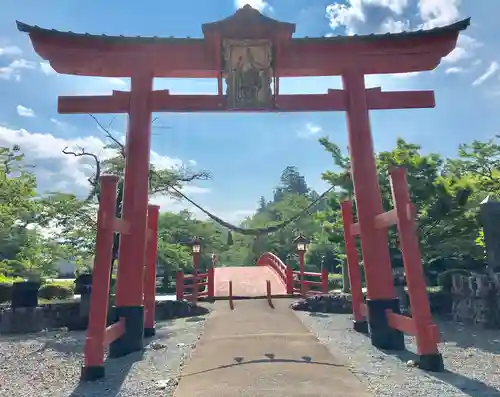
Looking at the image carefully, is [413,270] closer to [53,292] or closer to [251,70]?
[251,70]

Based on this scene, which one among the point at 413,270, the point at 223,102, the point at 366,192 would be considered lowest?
the point at 413,270

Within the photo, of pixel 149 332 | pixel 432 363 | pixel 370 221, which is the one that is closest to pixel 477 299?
pixel 370 221

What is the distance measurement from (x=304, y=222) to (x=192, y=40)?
35672 mm

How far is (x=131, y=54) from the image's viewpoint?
6801 millimetres

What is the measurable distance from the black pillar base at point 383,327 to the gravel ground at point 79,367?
3011 mm

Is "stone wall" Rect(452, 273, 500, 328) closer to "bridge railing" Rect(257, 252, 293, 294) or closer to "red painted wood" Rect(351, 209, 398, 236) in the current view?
"red painted wood" Rect(351, 209, 398, 236)

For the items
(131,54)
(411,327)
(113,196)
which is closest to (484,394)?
(411,327)

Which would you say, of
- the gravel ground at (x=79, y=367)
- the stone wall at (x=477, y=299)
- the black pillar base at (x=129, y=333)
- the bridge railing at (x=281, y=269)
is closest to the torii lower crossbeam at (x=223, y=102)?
the black pillar base at (x=129, y=333)

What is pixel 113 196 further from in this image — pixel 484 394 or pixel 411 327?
pixel 484 394

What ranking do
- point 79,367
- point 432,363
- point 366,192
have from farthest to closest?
point 366,192 < point 79,367 < point 432,363

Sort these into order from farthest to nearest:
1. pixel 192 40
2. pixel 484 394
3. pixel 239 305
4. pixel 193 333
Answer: pixel 239 305, pixel 193 333, pixel 192 40, pixel 484 394

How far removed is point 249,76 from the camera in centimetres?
682

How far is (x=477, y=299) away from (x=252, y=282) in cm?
1022

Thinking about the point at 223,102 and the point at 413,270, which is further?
the point at 223,102
